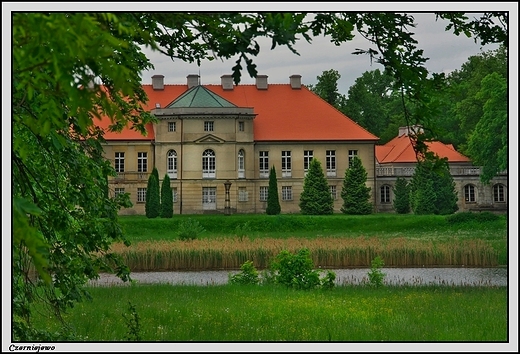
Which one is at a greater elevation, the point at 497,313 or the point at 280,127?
the point at 280,127

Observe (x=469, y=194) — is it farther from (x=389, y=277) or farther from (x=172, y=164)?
(x=389, y=277)

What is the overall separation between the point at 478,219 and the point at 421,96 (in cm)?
2576

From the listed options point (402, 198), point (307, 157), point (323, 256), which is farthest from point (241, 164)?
point (323, 256)

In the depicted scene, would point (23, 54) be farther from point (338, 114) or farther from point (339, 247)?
point (338, 114)

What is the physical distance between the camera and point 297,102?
44.2 meters

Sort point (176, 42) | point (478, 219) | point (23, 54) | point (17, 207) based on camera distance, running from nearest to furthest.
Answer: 1. point (17, 207)
2. point (23, 54)
3. point (176, 42)
4. point (478, 219)

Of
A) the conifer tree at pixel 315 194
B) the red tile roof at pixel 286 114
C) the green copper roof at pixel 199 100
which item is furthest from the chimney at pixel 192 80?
the conifer tree at pixel 315 194

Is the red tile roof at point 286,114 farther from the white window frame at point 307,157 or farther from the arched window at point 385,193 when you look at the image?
the arched window at point 385,193

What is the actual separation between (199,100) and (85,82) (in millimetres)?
37469

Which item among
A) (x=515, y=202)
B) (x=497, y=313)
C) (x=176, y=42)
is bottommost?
(x=497, y=313)

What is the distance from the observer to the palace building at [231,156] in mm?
39250

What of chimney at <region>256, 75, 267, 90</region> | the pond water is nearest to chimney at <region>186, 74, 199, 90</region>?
chimney at <region>256, 75, 267, 90</region>

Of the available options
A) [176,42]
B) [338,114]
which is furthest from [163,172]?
[176,42]

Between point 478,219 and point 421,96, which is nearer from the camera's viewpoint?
point 421,96
